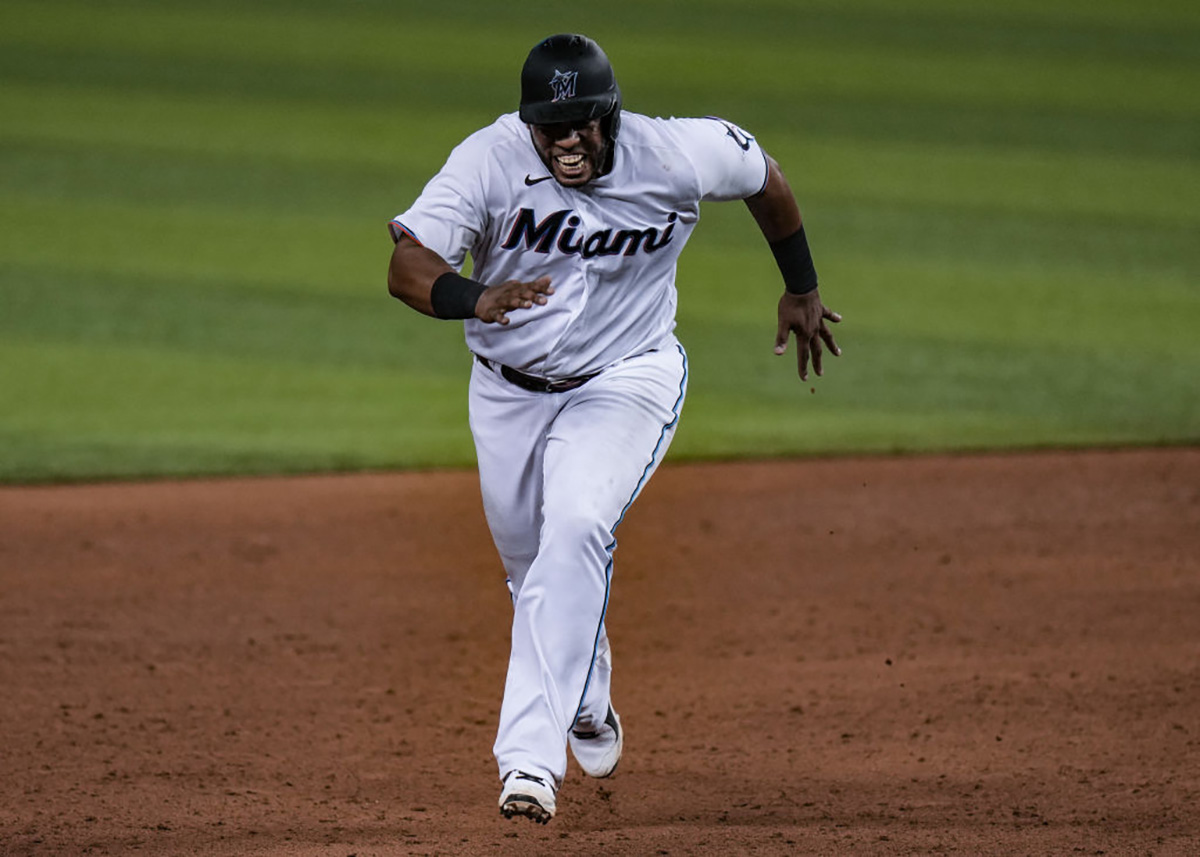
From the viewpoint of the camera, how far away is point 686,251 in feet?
36.4

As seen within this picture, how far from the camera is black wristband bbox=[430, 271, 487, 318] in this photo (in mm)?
3818

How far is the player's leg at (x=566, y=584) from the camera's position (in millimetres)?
3891

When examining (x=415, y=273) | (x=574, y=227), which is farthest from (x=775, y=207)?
(x=415, y=273)

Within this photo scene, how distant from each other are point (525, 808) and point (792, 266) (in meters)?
1.94

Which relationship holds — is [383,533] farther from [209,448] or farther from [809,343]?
[809,343]

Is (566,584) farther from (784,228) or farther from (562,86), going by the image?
(784,228)

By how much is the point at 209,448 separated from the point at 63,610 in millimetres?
1975

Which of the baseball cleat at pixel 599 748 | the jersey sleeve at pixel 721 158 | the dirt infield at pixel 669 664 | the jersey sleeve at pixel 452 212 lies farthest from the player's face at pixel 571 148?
the dirt infield at pixel 669 664

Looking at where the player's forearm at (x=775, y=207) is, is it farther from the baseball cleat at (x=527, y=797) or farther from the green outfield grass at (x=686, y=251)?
the green outfield grass at (x=686, y=251)

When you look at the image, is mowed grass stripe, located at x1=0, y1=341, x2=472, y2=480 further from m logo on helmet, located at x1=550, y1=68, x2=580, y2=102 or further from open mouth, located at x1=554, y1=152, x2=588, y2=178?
m logo on helmet, located at x1=550, y1=68, x2=580, y2=102

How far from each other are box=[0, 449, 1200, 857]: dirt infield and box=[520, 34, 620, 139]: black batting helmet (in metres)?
1.96

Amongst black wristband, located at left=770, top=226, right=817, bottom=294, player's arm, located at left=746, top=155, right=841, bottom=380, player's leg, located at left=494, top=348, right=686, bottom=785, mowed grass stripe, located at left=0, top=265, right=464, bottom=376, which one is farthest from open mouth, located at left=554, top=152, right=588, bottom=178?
mowed grass stripe, located at left=0, top=265, right=464, bottom=376

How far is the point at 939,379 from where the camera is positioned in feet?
29.8

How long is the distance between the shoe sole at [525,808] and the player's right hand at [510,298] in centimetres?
112
